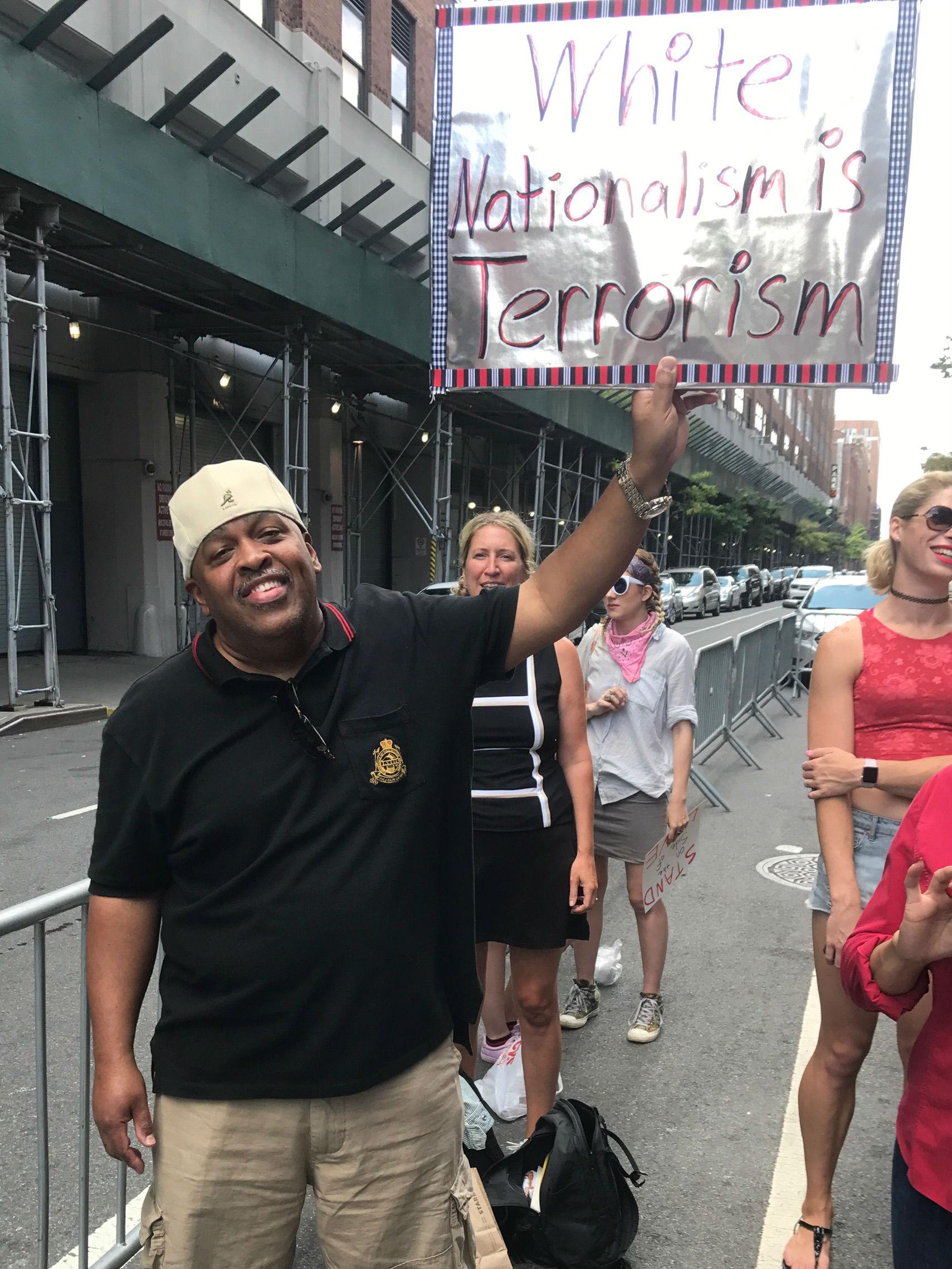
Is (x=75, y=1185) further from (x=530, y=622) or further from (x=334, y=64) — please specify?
(x=334, y=64)

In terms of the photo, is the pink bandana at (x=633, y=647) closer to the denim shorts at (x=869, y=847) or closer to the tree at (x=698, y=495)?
the denim shorts at (x=869, y=847)

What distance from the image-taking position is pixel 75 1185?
3035 millimetres

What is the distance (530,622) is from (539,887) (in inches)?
58.2

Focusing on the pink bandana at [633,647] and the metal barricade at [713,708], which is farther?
the metal barricade at [713,708]

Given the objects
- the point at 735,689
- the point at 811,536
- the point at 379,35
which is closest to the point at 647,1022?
Result: the point at 735,689

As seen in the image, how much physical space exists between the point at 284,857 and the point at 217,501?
2.20ft

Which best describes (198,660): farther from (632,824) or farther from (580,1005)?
(580,1005)

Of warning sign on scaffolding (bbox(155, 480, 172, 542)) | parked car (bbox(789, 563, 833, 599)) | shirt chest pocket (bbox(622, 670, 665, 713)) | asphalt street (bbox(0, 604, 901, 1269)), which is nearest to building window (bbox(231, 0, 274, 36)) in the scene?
warning sign on scaffolding (bbox(155, 480, 172, 542))

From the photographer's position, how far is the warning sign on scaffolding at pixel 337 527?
69.9ft

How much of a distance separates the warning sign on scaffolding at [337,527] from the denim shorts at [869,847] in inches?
754

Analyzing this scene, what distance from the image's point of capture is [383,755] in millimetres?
1847

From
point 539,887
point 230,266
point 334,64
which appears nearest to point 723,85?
point 539,887

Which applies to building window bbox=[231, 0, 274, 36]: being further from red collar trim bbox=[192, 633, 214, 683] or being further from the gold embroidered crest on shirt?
the gold embroidered crest on shirt

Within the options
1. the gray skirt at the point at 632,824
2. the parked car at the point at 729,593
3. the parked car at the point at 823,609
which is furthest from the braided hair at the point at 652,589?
the parked car at the point at 729,593
